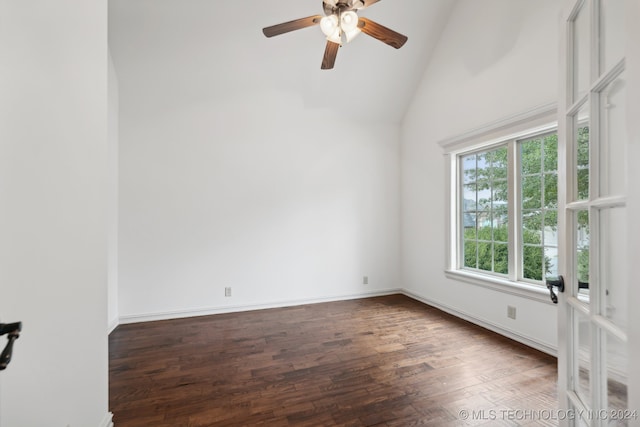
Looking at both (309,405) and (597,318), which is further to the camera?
(309,405)

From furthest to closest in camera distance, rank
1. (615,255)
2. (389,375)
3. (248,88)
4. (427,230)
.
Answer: (427,230), (248,88), (389,375), (615,255)

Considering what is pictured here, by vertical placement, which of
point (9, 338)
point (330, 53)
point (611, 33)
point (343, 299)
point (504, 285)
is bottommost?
point (343, 299)

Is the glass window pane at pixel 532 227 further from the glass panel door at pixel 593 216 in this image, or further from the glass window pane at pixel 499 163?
the glass panel door at pixel 593 216

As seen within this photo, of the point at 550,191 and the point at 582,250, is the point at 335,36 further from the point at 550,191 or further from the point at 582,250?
the point at 550,191

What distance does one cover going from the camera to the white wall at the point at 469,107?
98.7 inches

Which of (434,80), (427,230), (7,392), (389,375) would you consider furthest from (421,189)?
(7,392)

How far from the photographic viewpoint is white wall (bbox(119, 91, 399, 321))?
3322 millimetres

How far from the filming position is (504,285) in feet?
9.34

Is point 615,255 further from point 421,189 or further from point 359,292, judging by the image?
point 359,292

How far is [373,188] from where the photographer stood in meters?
4.34

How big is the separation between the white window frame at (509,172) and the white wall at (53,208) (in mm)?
3150

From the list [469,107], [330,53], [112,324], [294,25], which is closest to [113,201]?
[112,324]

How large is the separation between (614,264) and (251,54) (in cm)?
353

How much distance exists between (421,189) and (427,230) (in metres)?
0.58
